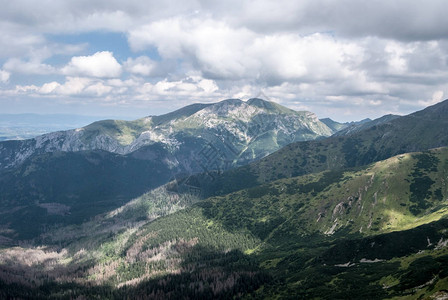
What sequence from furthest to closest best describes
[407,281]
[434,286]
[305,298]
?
[305,298]
[407,281]
[434,286]

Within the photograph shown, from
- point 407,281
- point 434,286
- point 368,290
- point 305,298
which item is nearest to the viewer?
point 434,286

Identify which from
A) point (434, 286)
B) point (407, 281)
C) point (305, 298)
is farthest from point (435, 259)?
point (305, 298)

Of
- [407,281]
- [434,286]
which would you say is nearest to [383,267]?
[407,281]

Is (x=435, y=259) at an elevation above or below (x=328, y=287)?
above

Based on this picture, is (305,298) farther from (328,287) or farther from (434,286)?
(434,286)

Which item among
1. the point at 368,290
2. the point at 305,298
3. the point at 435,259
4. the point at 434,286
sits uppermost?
the point at 434,286

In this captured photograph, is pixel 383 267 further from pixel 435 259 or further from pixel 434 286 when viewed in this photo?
pixel 434 286

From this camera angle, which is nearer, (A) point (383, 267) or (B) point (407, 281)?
(B) point (407, 281)

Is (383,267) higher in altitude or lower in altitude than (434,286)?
lower

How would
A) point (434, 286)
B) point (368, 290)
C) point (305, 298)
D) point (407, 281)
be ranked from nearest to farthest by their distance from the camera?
point (434, 286) < point (407, 281) < point (368, 290) < point (305, 298)
